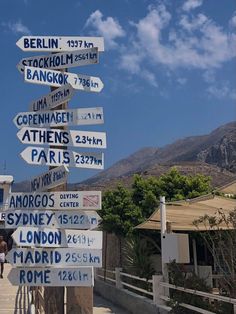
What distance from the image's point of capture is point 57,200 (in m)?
4.91

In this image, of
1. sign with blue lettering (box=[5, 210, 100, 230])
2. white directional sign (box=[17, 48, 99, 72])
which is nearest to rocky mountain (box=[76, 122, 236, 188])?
white directional sign (box=[17, 48, 99, 72])

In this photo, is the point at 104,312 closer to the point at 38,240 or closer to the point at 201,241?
the point at 201,241

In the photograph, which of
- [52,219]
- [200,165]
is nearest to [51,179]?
[52,219]

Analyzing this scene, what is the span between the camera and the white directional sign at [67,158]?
16.4ft

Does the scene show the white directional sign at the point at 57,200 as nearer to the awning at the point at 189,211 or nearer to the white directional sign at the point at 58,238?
the white directional sign at the point at 58,238

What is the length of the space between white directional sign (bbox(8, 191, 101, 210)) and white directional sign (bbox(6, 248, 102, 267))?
415 mm

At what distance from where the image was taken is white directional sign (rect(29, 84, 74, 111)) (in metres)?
5.18

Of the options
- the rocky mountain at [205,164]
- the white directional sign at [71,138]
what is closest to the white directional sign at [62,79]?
the white directional sign at [71,138]

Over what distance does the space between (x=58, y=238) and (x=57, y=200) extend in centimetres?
38

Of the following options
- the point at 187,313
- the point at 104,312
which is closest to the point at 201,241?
the point at 104,312

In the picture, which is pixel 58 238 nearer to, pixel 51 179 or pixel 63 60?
pixel 51 179

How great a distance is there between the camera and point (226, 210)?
10984mm

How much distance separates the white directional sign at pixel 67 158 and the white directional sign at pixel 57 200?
0.32m

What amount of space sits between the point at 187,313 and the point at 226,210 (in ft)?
8.94
